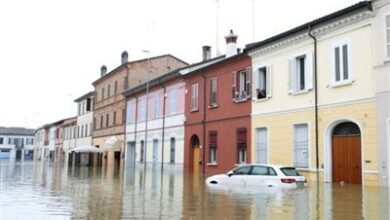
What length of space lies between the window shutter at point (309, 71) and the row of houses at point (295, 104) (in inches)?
1.8

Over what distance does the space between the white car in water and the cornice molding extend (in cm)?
661

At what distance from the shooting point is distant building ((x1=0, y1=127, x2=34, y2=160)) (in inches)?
4875

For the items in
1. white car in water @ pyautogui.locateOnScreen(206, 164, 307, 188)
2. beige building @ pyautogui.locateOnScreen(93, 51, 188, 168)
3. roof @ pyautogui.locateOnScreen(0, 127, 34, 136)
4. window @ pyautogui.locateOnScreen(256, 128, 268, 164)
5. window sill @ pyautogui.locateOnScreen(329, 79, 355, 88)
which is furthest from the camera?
roof @ pyautogui.locateOnScreen(0, 127, 34, 136)

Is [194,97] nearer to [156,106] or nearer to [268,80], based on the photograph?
[156,106]

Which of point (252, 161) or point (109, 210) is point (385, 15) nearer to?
point (252, 161)

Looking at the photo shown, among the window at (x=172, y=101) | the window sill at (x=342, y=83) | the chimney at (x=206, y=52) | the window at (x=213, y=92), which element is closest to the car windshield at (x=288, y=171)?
the window sill at (x=342, y=83)

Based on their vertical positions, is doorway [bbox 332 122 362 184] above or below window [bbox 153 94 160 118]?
below

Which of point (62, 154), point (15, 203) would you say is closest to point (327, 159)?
point (15, 203)

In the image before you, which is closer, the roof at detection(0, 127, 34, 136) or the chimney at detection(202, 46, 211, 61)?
the chimney at detection(202, 46, 211, 61)

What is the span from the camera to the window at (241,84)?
89.0 feet

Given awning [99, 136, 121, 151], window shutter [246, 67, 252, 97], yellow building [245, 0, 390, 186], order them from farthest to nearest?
awning [99, 136, 121, 151] → window shutter [246, 67, 252, 97] → yellow building [245, 0, 390, 186]

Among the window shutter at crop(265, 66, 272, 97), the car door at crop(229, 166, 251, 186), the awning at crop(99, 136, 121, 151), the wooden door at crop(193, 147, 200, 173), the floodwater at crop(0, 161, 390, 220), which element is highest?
the window shutter at crop(265, 66, 272, 97)

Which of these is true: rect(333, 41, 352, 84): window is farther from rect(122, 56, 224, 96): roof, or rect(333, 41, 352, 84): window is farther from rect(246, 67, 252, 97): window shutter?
rect(122, 56, 224, 96): roof

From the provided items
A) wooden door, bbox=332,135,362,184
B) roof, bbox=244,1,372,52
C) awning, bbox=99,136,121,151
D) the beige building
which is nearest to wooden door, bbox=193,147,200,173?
roof, bbox=244,1,372,52
